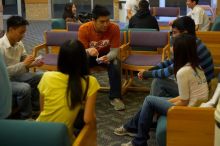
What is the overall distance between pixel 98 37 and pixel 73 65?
81.8 inches

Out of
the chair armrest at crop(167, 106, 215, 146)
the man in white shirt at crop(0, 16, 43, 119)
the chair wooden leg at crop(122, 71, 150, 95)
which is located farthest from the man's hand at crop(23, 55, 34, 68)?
the chair armrest at crop(167, 106, 215, 146)

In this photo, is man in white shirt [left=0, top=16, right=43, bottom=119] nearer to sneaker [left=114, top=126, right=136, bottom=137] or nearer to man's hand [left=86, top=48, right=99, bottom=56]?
man's hand [left=86, top=48, right=99, bottom=56]

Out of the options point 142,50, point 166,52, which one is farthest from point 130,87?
point 166,52

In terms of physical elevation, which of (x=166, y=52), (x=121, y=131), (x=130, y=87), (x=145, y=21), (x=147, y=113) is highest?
(x=145, y=21)

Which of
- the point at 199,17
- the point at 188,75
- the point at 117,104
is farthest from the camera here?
the point at 199,17

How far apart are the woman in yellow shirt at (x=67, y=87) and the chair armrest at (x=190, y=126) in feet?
1.82

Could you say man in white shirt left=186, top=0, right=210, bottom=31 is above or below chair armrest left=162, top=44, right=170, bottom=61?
above

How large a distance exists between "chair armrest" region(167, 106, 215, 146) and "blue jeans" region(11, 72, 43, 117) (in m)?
1.70

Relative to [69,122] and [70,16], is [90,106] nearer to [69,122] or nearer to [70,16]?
[69,122]

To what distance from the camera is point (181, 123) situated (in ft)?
8.33

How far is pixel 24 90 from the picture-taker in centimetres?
372

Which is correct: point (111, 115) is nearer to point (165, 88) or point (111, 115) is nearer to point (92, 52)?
point (92, 52)

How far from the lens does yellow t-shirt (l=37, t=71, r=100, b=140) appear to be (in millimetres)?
2469

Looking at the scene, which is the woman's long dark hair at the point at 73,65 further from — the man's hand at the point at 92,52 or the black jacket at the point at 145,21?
the black jacket at the point at 145,21
